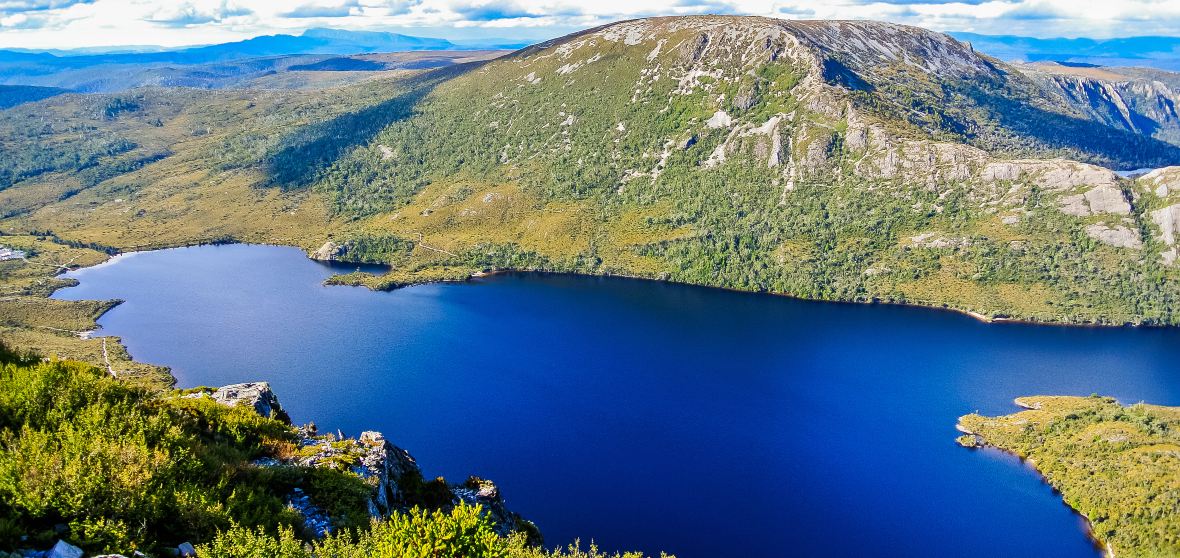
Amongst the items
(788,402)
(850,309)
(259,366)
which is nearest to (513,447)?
(788,402)

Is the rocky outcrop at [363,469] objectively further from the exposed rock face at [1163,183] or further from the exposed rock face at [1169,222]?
the exposed rock face at [1163,183]

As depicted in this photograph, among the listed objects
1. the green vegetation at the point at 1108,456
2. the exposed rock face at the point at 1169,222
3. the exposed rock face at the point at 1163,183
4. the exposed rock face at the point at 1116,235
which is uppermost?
the exposed rock face at the point at 1163,183

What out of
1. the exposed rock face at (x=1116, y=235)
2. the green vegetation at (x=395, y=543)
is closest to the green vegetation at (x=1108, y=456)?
the exposed rock face at (x=1116, y=235)

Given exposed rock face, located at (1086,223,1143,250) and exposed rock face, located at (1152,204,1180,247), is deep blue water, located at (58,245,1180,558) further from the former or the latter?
exposed rock face, located at (1152,204,1180,247)

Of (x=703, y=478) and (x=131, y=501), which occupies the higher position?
(x=131, y=501)

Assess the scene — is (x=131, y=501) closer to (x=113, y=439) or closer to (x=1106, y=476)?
(x=113, y=439)

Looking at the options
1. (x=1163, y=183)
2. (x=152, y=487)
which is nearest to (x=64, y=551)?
(x=152, y=487)

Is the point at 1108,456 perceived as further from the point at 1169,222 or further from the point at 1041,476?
the point at 1169,222

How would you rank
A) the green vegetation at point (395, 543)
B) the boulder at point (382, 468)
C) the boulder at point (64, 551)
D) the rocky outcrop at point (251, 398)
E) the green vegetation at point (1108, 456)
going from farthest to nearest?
the green vegetation at point (1108, 456)
the rocky outcrop at point (251, 398)
the boulder at point (382, 468)
the green vegetation at point (395, 543)
the boulder at point (64, 551)
